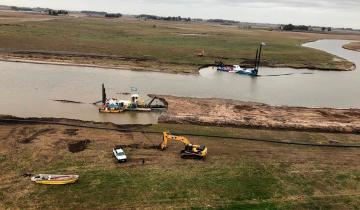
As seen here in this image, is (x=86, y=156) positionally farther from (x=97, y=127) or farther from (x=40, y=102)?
(x=40, y=102)

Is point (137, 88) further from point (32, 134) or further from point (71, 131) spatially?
point (32, 134)

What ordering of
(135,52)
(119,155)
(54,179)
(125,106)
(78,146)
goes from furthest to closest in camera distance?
(135,52) < (125,106) < (78,146) < (119,155) < (54,179)

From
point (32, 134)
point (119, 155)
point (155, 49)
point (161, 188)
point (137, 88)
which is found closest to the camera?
point (161, 188)

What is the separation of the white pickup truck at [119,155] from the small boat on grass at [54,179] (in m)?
3.90

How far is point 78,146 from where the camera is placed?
30.4 m

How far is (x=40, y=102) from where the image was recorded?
4269 cm

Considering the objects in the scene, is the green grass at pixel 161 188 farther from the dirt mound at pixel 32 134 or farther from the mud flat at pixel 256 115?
the mud flat at pixel 256 115

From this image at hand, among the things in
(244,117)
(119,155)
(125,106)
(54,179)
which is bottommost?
(54,179)

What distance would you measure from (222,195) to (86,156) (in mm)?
10782

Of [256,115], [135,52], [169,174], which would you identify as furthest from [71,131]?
[135,52]

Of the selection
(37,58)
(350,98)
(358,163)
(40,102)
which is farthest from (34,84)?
(350,98)

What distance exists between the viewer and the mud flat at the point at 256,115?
38.3 meters

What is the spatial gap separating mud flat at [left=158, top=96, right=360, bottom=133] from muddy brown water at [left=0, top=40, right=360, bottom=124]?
3.18 metres

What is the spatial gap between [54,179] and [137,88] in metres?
28.3
